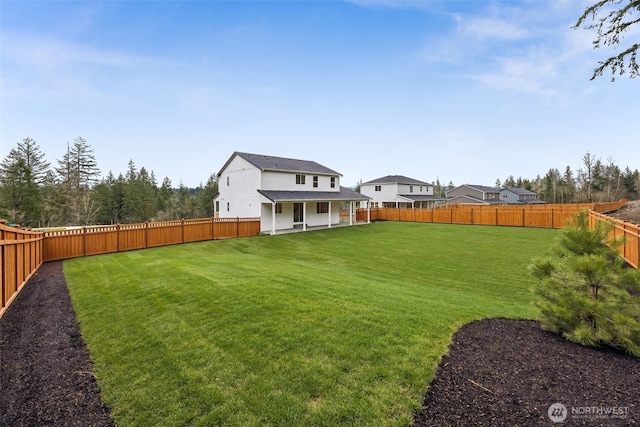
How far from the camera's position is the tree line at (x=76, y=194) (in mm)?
34594

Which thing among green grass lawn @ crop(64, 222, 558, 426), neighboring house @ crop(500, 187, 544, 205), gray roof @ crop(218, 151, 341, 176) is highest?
gray roof @ crop(218, 151, 341, 176)

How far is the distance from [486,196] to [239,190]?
183 feet

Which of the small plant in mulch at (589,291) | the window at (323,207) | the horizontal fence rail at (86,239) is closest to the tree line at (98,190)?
the horizontal fence rail at (86,239)

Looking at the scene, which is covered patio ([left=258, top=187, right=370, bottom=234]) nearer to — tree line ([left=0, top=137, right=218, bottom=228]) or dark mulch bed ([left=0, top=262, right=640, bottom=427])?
dark mulch bed ([left=0, top=262, right=640, bottom=427])

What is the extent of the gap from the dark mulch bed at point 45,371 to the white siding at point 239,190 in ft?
57.1

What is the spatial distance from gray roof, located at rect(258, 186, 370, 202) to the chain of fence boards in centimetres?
239

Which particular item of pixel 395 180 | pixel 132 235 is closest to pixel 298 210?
pixel 132 235

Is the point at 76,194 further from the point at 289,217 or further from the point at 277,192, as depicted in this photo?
the point at 289,217

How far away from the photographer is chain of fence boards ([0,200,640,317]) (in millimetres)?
6867

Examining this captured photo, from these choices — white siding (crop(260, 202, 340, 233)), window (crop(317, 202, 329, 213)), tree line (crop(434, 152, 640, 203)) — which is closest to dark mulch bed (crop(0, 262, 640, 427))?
white siding (crop(260, 202, 340, 233))

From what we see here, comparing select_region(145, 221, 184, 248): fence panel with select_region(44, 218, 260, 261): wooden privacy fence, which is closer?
select_region(44, 218, 260, 261): wooden privacy fence

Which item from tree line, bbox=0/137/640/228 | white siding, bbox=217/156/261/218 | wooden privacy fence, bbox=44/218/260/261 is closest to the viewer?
wooden privacy fence, bbox=44/218/260/261

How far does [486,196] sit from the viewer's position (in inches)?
2429

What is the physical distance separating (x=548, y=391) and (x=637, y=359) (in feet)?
5.90
